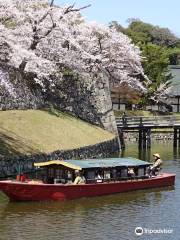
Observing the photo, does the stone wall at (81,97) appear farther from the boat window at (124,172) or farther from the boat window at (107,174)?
the boat window at (107,174)

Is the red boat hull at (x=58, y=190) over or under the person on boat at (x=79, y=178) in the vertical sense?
under

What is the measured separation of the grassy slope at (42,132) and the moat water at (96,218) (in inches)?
316

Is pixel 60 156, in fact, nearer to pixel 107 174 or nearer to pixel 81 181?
pixel 107 174

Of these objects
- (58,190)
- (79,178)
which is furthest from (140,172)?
(58,190)

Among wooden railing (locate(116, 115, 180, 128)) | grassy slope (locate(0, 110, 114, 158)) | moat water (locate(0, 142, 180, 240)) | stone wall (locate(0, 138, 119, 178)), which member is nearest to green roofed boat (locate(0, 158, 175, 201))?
moat water (locate(0, 142, 180, 240))

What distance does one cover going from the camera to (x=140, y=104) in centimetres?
6912

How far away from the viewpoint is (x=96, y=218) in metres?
23.6

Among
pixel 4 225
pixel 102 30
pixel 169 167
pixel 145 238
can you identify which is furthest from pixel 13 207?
pixel 102 30

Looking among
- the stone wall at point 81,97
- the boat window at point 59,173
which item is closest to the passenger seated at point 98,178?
the boat window at point 59,173

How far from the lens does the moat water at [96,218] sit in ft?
68.2

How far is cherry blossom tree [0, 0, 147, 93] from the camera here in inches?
1511

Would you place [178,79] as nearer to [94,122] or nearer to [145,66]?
[145,66]

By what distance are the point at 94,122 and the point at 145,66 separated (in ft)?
71.9

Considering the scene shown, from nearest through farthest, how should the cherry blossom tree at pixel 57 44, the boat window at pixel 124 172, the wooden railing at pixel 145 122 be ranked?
the boat window at pixel 124 172, the cherry blossom tree at pixel 57 44, the wooden railing at pixel 145 122
